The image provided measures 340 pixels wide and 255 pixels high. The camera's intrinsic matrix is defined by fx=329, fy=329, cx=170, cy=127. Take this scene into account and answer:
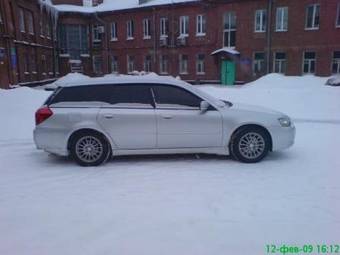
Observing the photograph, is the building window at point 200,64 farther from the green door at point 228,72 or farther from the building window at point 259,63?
the building window at point 259,63

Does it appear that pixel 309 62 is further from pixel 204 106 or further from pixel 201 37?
pixel 204 106

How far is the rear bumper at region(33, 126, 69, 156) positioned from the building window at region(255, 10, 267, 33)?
23.0 meters

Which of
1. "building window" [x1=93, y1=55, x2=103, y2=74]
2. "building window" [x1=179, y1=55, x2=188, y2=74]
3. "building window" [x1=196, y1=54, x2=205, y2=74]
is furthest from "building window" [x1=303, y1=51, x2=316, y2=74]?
"building window" [x1=93, y1=55, x2=103, y2=74]

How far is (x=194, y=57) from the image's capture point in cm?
2917

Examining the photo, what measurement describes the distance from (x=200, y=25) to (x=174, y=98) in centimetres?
2412

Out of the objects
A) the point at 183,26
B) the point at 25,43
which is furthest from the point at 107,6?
the point at 25,43

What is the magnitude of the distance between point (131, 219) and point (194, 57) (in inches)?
1044

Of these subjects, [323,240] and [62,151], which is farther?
[62,151]

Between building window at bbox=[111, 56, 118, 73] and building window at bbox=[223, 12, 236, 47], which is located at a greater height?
building window at bbox=[223, 12, 236, 47]

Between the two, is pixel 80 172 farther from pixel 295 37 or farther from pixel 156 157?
pixel 295 37

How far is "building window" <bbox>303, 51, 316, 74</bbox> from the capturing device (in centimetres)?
2394

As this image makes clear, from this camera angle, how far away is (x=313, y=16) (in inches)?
927

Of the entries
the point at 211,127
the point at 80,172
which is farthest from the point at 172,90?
the point at 80,172

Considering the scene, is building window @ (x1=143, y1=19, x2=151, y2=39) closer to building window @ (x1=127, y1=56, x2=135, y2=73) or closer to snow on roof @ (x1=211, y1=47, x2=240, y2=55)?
building window @ (x1=127, y1=56, x2=135, y2=73)
